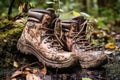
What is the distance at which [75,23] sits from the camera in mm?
2701

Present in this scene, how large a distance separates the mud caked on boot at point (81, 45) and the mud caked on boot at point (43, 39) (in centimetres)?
10

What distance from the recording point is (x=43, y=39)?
2.61 m

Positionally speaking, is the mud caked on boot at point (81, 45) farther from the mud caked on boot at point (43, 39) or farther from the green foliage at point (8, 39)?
the green foliage at point (8, 39)

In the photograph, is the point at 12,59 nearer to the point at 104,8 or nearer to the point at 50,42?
the point at 50,42

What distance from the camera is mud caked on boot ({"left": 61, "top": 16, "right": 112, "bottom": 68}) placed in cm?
241

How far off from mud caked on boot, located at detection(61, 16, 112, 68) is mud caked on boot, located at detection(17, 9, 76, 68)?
101 millimetres

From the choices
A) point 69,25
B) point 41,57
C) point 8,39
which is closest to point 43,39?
point 41,57

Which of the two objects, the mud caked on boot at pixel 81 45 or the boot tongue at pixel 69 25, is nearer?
the mud caked on boot at pixel 81 45

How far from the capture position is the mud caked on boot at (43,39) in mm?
2467

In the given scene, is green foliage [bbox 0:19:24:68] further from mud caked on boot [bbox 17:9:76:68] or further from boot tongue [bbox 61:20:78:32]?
boot tongue [bbox 61:20:78:32]

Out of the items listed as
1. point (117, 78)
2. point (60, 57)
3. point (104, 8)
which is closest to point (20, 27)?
point (60, 57)

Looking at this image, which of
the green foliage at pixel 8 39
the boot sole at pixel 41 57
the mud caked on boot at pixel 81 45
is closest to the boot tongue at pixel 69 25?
the mud caked on boot at pixel 81 45

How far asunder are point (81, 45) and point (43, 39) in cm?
37

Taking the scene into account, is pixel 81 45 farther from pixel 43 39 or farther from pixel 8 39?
pixel 8 39
